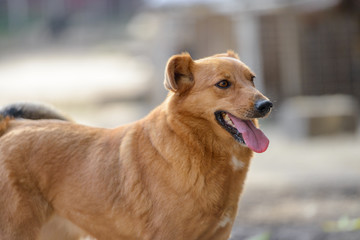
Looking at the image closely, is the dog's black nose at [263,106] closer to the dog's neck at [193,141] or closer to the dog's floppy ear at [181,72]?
the dog's neck at [193,141]

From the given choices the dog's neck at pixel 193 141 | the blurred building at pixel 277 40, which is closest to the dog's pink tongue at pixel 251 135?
the dog's neck at pixel 193 141

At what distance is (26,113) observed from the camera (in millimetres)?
4082

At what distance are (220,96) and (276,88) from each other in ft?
48.8

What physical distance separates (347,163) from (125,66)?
800 inches

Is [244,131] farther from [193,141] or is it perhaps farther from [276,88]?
[276,88]

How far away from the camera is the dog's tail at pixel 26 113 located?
3836mm

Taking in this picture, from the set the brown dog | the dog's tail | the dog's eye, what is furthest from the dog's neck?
the dog's tail

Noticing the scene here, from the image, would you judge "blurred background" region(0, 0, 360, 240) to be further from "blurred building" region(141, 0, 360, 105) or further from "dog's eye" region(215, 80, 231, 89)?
"dog's eye" region(215, 80, 231, 89)

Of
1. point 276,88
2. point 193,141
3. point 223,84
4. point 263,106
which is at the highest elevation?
point 223,84

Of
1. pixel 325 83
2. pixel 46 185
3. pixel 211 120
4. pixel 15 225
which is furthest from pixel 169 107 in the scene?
pixel 325 83

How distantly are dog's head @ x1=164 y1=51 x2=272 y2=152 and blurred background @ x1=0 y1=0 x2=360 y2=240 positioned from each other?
6.08 feet

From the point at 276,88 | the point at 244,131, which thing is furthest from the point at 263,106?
the point at 276,88

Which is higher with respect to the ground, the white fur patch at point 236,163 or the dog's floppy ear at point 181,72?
the dog's floppy ear at point 181,72

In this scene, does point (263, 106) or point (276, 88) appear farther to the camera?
point (276, 88)
